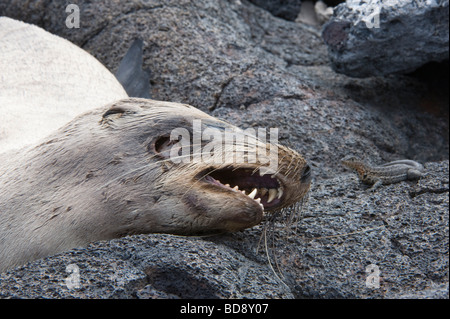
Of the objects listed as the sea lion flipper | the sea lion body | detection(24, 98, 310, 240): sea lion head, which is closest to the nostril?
detection(24, 98, 310, 240): sea lion head

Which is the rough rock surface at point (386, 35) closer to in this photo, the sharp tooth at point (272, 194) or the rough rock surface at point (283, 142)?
the rough rock surface at point (283, 142)

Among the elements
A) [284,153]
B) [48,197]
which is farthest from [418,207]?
[48,197]

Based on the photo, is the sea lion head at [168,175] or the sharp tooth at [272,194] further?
the sharp tooth at [272,194]

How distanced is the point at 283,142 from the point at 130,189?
202 centimetres

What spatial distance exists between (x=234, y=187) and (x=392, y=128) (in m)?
2.75

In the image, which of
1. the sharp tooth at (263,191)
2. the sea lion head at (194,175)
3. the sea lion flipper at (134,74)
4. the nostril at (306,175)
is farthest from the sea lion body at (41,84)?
the nostril at (306,175)

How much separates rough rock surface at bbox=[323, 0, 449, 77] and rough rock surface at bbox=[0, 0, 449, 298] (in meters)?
0.34

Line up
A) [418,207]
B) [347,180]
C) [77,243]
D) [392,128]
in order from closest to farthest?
[77,243] → [418,207] → [347,180] → [392,128]

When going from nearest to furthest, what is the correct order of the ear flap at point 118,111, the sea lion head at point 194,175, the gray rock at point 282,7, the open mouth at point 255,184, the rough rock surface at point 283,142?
the rough rock surface at point 283,142 < the sea lion head at point 194,175 < the open mouth at point 255,184 < the ear flap at point 118,111 < the gray rock at point 282,7

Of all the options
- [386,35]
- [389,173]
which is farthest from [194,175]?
[386,35]

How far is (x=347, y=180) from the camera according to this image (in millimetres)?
4289

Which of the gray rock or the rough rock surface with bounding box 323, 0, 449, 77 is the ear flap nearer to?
the rough rock surface with bounding box 323, 0, 449, 77

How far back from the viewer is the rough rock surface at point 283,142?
2.83 metres
